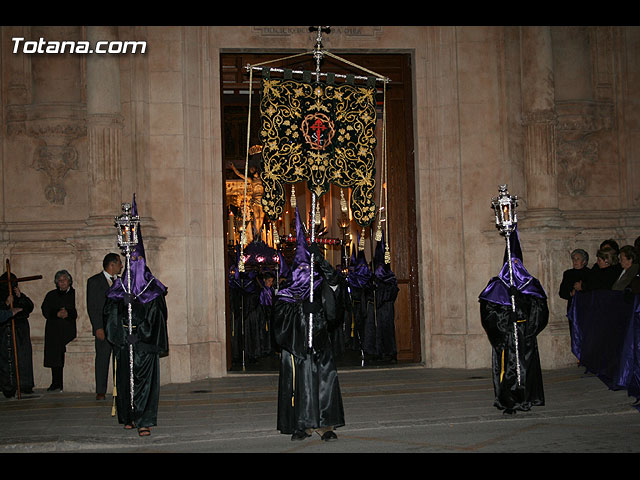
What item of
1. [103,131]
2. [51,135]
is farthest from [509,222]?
[51,135]

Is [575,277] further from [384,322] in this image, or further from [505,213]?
[384,322]

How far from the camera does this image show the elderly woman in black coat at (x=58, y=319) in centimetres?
1169

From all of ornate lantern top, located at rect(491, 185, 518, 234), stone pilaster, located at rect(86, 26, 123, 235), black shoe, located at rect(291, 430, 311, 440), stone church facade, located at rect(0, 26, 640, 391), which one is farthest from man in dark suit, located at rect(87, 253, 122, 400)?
ornate lantern top, located at rect(491, 185, 518, 234)

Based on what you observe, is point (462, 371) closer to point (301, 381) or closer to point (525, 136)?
point (525, 136)

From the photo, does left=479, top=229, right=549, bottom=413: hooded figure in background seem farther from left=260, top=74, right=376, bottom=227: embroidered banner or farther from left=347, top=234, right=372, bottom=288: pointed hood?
left=347, top=234, right=372, bottom=288: pointed hood

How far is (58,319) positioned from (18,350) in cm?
69

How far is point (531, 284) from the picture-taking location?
938cm

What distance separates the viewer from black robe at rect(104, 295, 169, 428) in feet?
27.5

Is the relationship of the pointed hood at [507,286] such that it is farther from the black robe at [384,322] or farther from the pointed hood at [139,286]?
the black robe at [384,322]

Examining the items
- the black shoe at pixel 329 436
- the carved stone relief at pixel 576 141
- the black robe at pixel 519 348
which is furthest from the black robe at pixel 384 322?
the black shoe at pixel 329 436

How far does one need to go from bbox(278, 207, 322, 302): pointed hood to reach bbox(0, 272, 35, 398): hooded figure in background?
16.3 ft

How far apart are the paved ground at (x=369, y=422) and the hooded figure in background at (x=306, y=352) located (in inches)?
8.8

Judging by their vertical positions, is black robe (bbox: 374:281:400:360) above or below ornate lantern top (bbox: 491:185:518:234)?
below

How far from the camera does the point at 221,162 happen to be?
13.4 metres
